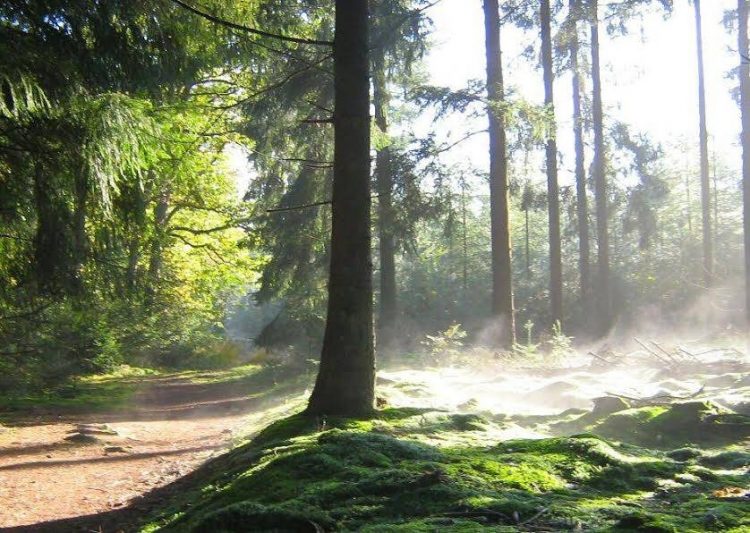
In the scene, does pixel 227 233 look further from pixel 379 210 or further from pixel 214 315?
pixel 379 210

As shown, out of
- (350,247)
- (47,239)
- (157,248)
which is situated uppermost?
(157,248)

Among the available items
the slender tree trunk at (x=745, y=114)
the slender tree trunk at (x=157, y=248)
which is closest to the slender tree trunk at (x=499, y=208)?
the slender tree trunk at (x=157, y=248)

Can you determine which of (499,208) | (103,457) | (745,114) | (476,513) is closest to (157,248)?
(103,457)

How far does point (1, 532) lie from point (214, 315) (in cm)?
2468

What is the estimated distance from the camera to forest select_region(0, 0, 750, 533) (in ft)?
15.6

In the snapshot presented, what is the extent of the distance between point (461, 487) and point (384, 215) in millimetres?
14289

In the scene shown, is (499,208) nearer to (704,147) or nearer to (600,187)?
(600,187)

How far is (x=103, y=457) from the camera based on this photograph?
9.78 metres

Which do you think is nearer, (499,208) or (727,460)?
(727,460)

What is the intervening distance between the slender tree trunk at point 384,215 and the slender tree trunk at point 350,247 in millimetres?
7129

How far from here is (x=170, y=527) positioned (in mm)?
5039

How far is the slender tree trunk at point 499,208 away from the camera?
1681 cm

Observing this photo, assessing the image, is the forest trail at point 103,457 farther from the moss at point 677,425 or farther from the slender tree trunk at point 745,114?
the slender tree trunk at point 745,114

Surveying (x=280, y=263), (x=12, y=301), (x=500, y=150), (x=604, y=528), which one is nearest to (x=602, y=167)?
(x=500, y=150)
